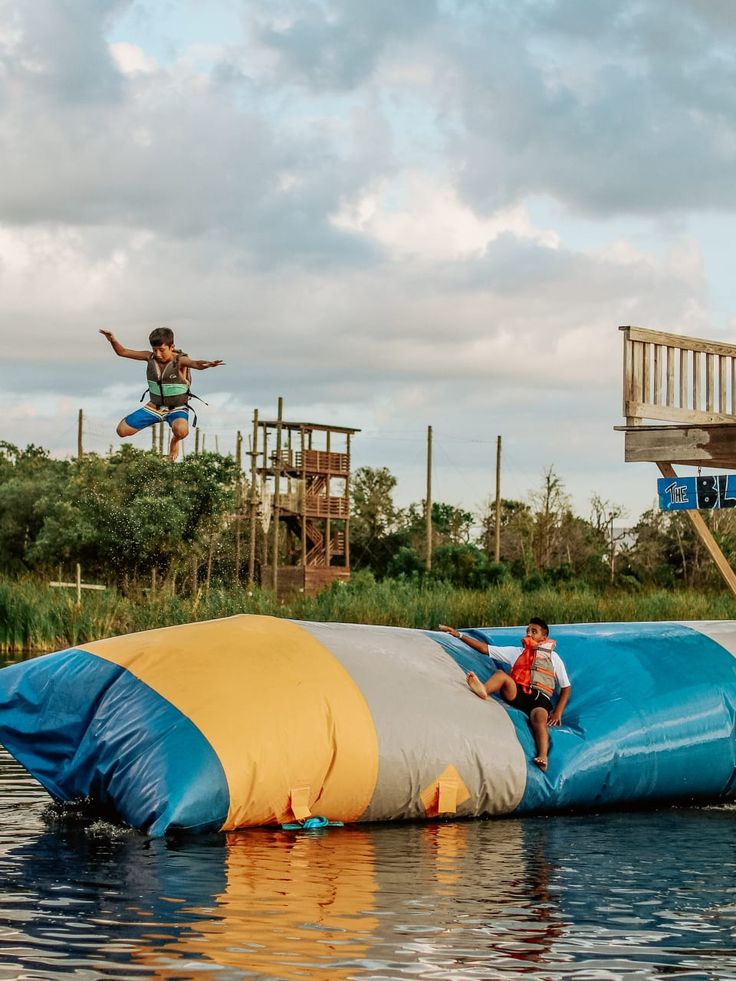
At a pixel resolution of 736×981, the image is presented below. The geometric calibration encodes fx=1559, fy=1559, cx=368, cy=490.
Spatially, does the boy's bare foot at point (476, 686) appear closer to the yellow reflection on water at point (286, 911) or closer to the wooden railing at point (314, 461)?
the yellow reflection on water at point (286, 911)

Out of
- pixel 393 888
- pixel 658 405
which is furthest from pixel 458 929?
pixel 658 405

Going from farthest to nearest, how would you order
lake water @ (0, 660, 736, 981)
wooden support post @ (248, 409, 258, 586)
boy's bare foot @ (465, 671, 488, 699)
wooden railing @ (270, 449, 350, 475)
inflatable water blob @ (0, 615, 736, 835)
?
wooden railing @ (270, 449, 350, 475), wooden support post @ (248, 409, 258, 586), boy's bare foot @ (465, 671, 488, 699), inflatable water blob @ (0, 615, 736, 835), lake water @ (0, 660, 736, 981)

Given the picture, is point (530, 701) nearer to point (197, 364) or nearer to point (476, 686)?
point (476, 686)

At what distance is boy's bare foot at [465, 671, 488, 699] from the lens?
1141 cm

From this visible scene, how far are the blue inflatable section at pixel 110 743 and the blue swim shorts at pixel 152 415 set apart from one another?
172 cm

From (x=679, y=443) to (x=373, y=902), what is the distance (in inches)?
426

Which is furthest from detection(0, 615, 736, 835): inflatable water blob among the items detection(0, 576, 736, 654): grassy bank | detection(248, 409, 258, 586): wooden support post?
detection(248, 409, 258, 586): wooden support post

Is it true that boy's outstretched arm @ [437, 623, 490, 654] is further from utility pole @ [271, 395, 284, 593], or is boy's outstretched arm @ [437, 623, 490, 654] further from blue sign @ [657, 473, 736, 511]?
utility pole @ [271, 395, 284, 593]

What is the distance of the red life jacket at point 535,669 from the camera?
11609 mm

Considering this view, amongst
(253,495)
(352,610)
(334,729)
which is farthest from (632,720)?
(253,495)

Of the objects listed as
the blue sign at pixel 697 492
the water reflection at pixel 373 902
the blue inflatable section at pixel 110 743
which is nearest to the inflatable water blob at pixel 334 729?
the blue inflatable section at pixel 110 743

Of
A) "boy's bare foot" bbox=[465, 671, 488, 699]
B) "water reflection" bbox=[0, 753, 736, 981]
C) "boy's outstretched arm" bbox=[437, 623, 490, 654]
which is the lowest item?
"water reflection" bbox=[0, 753, 736, 981]

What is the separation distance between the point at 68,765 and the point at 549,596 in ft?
53.6

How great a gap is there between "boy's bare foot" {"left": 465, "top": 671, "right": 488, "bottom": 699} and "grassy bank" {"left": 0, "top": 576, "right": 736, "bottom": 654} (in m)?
12.8
